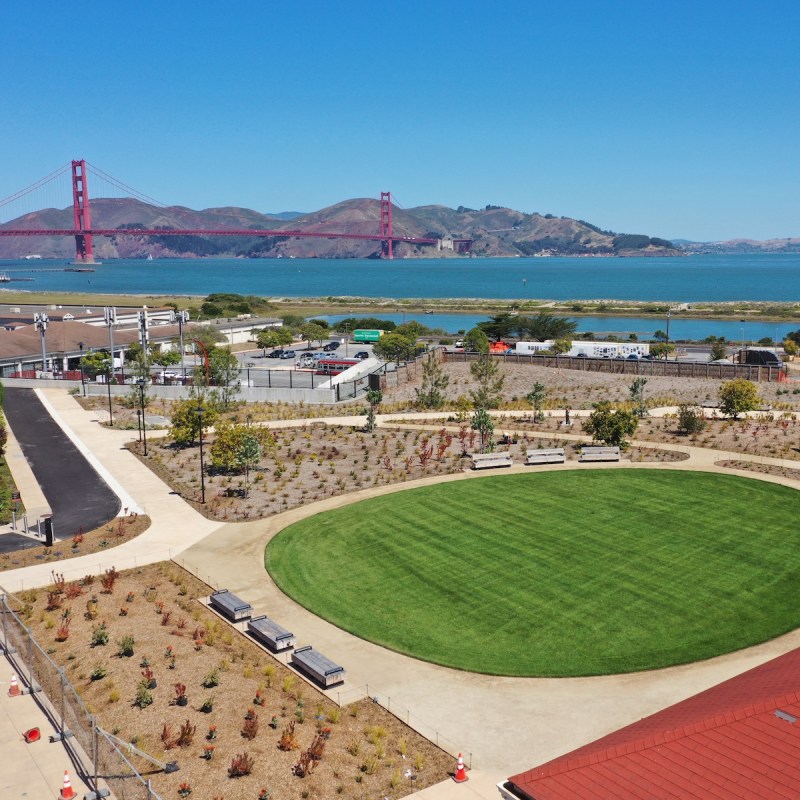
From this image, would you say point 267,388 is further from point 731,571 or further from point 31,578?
point 731,571

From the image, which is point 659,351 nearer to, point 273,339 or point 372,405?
point 273,339

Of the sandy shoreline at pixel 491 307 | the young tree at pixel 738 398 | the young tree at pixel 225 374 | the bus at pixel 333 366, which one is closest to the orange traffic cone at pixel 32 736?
the young tree at pixel 225 374

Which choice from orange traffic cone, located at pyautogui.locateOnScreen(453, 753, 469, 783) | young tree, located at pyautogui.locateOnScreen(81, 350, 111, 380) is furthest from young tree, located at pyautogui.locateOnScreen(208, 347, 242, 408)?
orange traffic cone, located at pyautogui.locateOnScreen(453, 753, 469, 783)

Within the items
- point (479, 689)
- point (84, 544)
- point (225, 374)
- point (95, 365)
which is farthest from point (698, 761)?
point (95, 365)

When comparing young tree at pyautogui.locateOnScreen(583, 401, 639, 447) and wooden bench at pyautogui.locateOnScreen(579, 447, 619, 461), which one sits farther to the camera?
young tree at pyautogui.locateOnScreen(583, 401, 639, 447)

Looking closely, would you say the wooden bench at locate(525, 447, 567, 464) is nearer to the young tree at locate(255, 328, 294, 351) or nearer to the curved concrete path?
the curved concrete path
